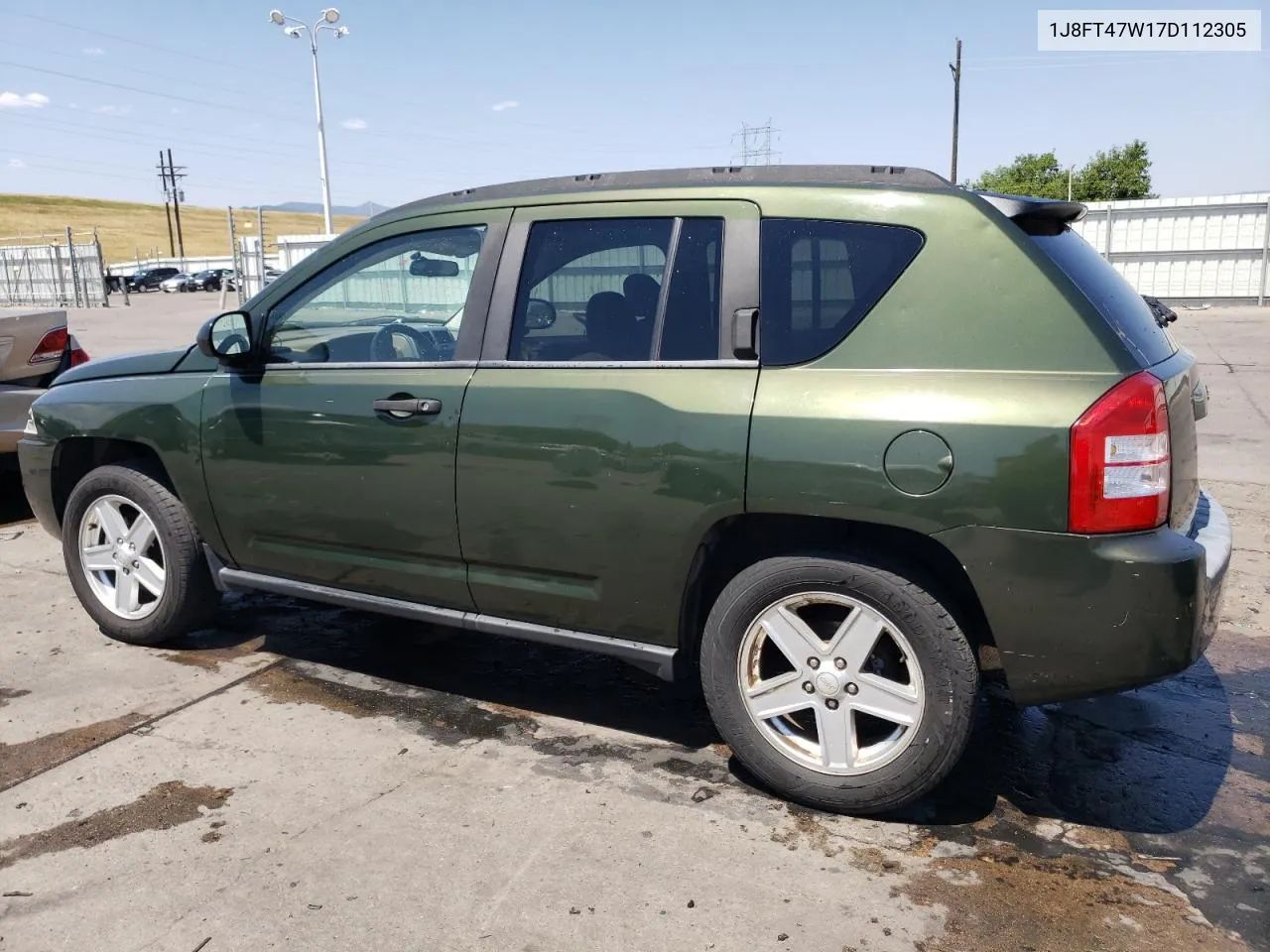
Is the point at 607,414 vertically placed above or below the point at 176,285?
below

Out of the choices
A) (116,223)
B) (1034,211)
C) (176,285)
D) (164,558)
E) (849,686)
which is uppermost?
(116,223)

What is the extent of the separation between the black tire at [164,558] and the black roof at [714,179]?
167 cm

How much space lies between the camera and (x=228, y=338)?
3932mm

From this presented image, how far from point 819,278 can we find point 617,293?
2.25ft

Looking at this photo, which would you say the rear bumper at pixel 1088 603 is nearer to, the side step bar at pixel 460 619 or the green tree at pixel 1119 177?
the side step bar at pixel 460 619

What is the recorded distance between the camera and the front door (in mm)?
3455

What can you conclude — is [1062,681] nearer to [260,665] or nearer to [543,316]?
[543,316]

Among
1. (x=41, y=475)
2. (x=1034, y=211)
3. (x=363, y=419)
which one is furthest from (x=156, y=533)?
(x=1034, y=211)

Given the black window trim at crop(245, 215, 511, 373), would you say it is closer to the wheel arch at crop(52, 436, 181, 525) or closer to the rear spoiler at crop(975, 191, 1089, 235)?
the wheel arch at crop(52, 436, 181, 525)

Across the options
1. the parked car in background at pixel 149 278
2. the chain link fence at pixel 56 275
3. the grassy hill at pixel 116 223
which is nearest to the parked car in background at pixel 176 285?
the parked car in background at pixel 149 278

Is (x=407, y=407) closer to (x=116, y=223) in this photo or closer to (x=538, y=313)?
(x=538, y=313)

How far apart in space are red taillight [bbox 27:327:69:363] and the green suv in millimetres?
3551

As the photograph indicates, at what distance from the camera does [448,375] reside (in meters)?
3.44

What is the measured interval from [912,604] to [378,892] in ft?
5.28
